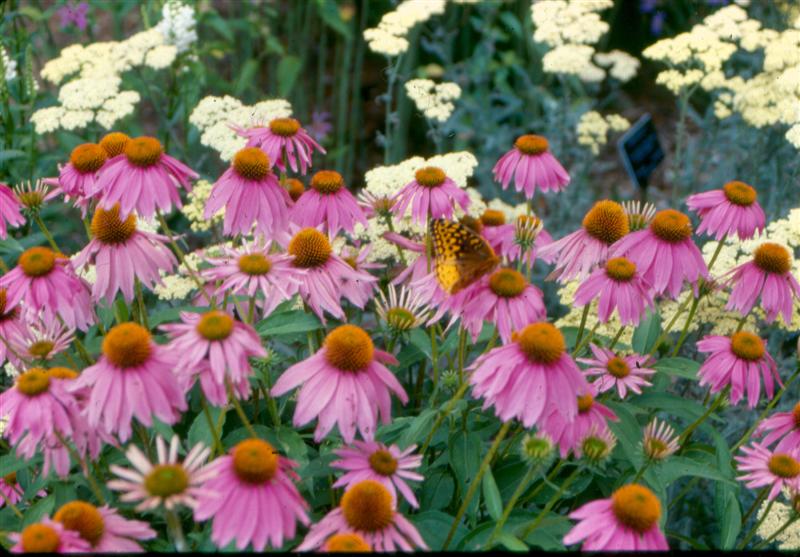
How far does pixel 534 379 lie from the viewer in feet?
4.25

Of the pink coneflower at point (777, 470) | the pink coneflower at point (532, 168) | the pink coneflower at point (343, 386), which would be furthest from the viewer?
the pink coneflower at point (532, 168)

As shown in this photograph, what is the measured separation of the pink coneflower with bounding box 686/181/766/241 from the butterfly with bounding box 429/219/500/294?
58cm

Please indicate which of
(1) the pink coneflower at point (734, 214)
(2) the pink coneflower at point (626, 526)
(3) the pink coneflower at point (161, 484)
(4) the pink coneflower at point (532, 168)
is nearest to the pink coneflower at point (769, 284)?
(1) the pink coneflower at point (734, 214)

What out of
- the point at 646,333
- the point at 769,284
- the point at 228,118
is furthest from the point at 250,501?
the point at 228,118

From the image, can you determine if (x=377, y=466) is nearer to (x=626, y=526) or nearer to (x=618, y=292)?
(x=626, y=526)

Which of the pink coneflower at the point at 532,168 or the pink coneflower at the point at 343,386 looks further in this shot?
the pink coneflower at the point at 532,168

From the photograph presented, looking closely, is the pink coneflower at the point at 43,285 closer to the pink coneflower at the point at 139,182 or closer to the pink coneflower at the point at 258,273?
the pink coneflower at the point at 139,182

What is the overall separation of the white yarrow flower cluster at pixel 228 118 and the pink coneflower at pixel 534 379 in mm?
1259

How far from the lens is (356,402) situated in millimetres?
1323

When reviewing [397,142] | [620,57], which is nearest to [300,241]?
[620,57]

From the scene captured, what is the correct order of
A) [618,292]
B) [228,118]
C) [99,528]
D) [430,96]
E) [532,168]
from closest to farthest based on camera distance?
[99,528] → [618,292] → [532,168] → [228,118] → [430,96]

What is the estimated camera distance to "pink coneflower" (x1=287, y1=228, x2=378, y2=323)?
1547 millimetres

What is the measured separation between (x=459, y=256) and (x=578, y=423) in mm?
327

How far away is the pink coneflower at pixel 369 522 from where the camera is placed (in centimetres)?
123
